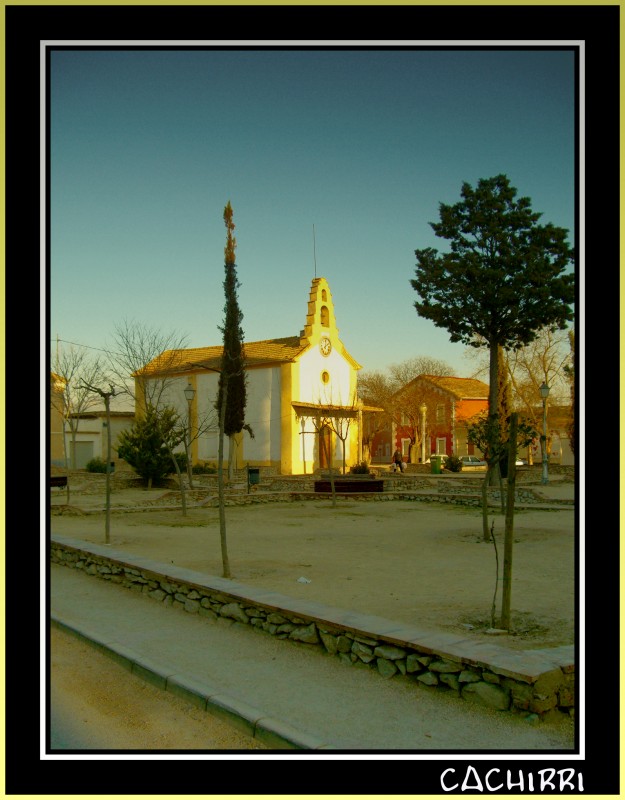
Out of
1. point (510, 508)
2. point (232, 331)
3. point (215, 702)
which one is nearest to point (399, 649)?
point (215, 702)

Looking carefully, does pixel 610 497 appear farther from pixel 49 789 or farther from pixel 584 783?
pixel 49 789

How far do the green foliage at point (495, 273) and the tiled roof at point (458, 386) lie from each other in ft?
85.4

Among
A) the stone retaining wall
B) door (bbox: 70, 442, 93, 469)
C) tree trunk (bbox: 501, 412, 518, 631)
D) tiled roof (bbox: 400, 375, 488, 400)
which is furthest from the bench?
tiled roof (bbox: 400, 375, 488, 400)

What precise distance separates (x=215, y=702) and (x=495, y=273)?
18.7 meters

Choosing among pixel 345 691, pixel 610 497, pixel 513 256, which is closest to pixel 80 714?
pixel 345 691

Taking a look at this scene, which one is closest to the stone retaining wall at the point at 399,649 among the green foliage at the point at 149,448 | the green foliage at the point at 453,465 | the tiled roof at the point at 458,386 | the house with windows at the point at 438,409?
the green foliage at the point at 149,448

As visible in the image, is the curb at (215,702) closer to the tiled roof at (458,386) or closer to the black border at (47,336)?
the black border at (47,336)

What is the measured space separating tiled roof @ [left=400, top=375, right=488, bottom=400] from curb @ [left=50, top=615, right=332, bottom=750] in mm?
45703

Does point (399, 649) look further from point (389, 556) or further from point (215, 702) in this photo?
point (389, 556)

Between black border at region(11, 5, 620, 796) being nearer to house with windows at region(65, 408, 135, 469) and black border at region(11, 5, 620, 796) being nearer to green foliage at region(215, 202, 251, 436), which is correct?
green foliage at region(215, 202, 251, 436)

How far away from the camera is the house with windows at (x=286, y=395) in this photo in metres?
36.5

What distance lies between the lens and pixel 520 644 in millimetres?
5582

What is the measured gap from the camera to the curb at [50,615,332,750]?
3.83 meters

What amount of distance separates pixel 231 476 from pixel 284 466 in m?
6.01
